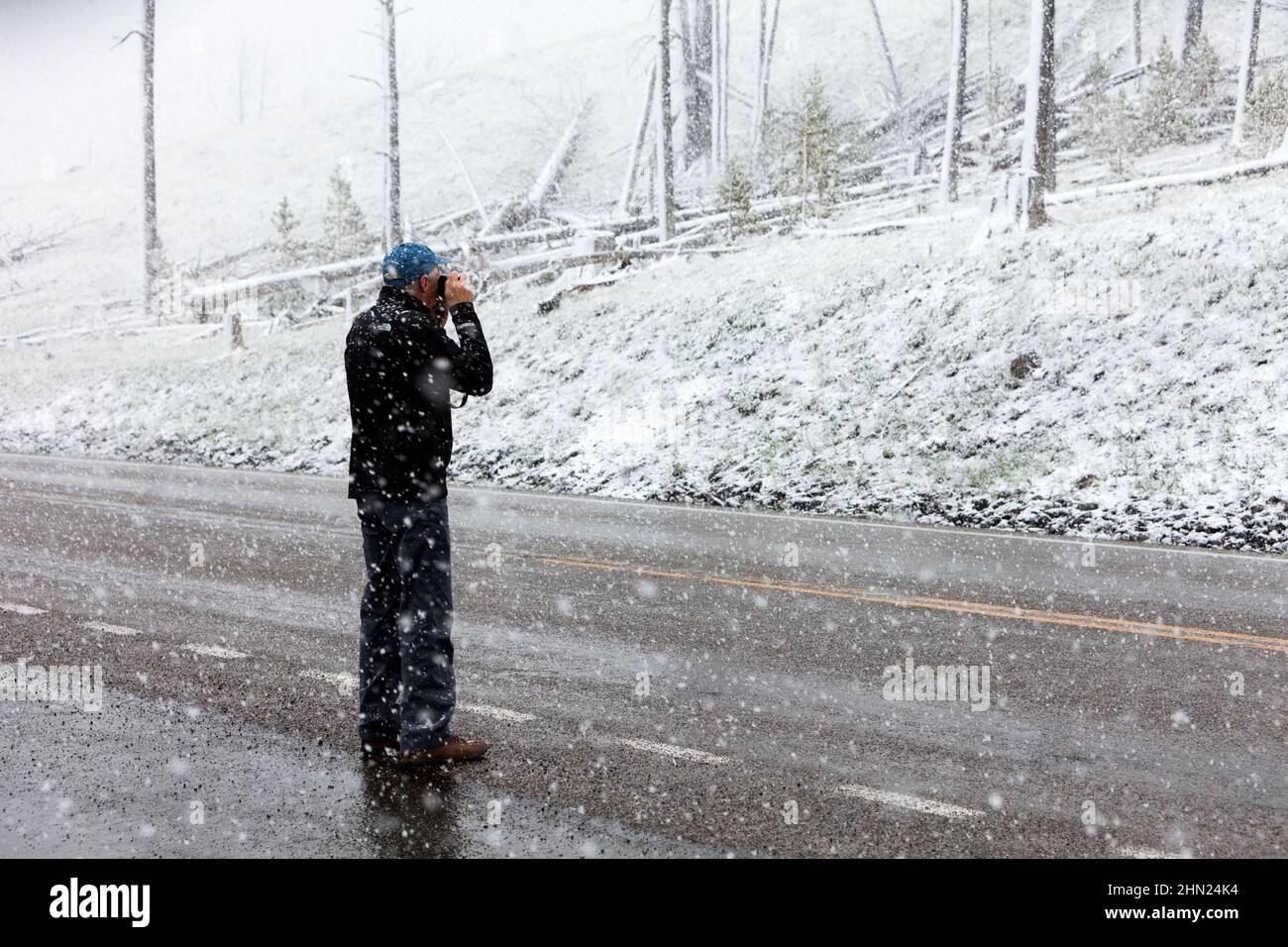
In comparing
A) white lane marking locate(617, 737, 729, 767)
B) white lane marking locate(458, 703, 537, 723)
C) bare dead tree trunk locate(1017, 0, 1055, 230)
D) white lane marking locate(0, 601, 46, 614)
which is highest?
bare dead tree trunk locate(1017, 0, 1055, 230)

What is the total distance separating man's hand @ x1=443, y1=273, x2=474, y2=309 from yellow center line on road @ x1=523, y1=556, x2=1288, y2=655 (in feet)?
14.8

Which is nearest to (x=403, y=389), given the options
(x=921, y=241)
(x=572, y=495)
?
(x=572, y=495)

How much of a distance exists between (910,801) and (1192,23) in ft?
162

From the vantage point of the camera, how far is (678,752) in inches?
196

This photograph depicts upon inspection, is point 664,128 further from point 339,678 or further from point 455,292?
point 455,292

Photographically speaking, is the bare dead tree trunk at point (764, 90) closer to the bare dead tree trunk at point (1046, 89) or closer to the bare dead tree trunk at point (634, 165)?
the bare dead tree trunk at point (634, 165)

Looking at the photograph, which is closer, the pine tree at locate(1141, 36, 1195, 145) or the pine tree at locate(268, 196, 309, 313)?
the pine tree at locate(1141, 36, 1195, 145)

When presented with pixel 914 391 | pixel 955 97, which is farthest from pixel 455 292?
pixel 955 97

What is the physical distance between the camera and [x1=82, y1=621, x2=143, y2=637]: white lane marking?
7.16 m

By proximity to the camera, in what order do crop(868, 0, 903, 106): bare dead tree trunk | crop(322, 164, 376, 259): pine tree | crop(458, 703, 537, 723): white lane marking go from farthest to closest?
crop(868, 0, 903, 106): bare dead tree trunk, crop(322, 164, 376, 259): pine tree, crop(458, 703, 537, 723): white lane marking

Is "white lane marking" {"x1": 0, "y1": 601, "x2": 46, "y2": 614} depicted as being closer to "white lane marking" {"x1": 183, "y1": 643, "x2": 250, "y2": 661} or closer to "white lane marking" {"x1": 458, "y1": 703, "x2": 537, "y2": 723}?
"white lane marking" {"x1": 183, "y1": 643, "x2": 250, "y2": 661}

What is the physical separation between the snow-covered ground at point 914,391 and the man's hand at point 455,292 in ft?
30.1

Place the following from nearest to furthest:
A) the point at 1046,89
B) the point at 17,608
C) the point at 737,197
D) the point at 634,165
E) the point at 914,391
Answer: the point at 17,608 < the point at 914,391 < the point at 1046,89 < the point at 737,197 < the point at 634,165

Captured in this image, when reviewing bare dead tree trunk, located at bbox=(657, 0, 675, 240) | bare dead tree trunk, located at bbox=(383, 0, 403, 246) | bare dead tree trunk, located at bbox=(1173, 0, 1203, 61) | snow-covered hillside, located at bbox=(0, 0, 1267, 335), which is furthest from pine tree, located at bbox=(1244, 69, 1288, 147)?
bare dead tree trunk, located at bbox=(383, 0, 403, 246)
